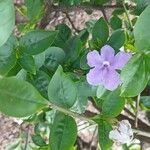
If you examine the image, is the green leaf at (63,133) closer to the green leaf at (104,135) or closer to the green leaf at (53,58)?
the green leaf at (104,135)

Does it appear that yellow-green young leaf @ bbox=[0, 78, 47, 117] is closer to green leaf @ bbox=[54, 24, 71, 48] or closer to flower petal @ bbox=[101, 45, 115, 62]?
flower petal @ bbox=[101, 45, 115, 62]

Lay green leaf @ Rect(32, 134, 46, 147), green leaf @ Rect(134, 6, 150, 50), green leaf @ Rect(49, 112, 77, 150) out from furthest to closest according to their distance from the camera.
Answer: green leaf @ Rect(32, 134, 46, 147) → green leaf @ Rect(49, 112, 77, 150) → green leaf @ Rect(134, 6, 150, 50)

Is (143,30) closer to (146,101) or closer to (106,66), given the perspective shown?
(106,66)

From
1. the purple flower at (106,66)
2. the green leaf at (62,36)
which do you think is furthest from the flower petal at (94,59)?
the green leaf at (62,36)

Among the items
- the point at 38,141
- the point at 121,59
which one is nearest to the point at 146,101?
the point at 121,59

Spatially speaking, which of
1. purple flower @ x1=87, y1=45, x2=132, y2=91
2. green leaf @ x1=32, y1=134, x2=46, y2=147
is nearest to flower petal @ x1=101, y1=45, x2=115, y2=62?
purple flower @ x1=87, y1=45, x2=132, y2=91

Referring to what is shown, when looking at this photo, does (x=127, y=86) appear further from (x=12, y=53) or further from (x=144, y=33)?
(x=12, y=53)

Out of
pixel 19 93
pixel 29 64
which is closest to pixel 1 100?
pixel 19 93
